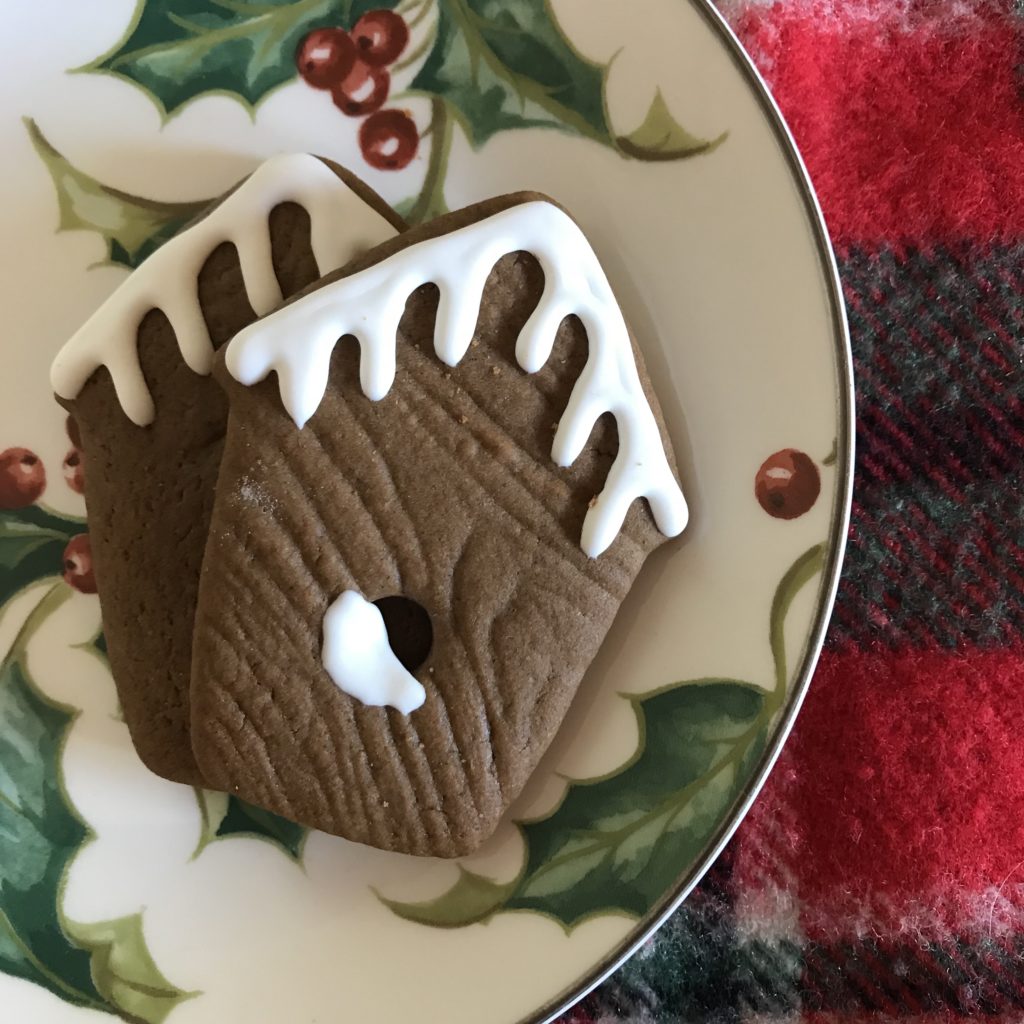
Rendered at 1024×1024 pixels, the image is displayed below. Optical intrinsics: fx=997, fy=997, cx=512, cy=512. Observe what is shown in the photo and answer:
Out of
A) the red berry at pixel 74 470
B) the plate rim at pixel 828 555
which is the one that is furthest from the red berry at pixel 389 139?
the red berry at pixel 74 470

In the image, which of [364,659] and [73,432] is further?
[73,432]

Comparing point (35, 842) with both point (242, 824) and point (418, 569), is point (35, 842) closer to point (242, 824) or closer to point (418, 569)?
point (242, 824)

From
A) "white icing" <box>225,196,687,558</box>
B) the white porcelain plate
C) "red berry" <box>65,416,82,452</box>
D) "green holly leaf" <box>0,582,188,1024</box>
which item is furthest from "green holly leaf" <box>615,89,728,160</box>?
"green holly leaf" <box>0,582,188,1024</box>

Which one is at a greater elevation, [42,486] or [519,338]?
[519,338]

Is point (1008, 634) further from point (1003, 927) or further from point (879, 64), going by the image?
point (879, 64)

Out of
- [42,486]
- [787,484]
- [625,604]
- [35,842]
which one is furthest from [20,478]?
[787,484]

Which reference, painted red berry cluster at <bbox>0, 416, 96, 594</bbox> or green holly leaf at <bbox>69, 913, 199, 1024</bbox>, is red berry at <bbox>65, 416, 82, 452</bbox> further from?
green holly leaf at <bbox>69, 913, 199, 1024</bbox>

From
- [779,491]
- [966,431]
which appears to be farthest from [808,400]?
[966,431]
